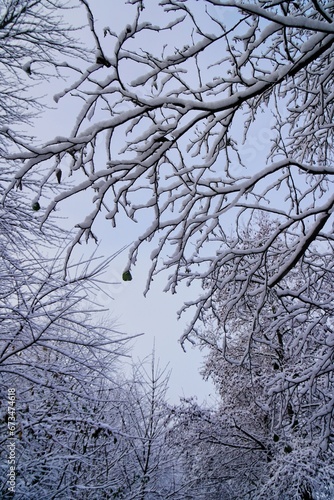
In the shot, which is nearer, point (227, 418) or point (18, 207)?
point (18, 207)

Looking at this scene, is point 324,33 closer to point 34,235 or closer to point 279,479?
point 34,235

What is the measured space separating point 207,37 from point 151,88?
466 millimetres

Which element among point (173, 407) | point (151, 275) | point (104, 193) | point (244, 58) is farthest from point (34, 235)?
point (173, 407)

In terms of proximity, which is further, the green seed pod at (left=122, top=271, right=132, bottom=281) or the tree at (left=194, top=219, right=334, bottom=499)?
the tree at (left=194, top=219, right=334, bottom=499)

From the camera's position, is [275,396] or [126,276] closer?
[126,276]

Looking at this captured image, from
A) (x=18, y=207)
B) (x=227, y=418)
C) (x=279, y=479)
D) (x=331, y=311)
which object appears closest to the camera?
(x=331, y=311)

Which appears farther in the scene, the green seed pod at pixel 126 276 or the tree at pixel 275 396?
the tree at pixel 275 396

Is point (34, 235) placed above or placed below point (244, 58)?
above

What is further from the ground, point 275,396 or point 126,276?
point 126,276

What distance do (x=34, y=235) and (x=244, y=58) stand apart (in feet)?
11.3

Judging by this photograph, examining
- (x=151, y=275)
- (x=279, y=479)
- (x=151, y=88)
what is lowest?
(x=279, y=479)

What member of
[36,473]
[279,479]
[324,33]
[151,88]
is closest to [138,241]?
[151,88]

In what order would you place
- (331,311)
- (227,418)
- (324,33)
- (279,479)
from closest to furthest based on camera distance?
(324,33), (331,311), (279,479), (227,418)

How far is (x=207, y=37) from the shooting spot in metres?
2.01
